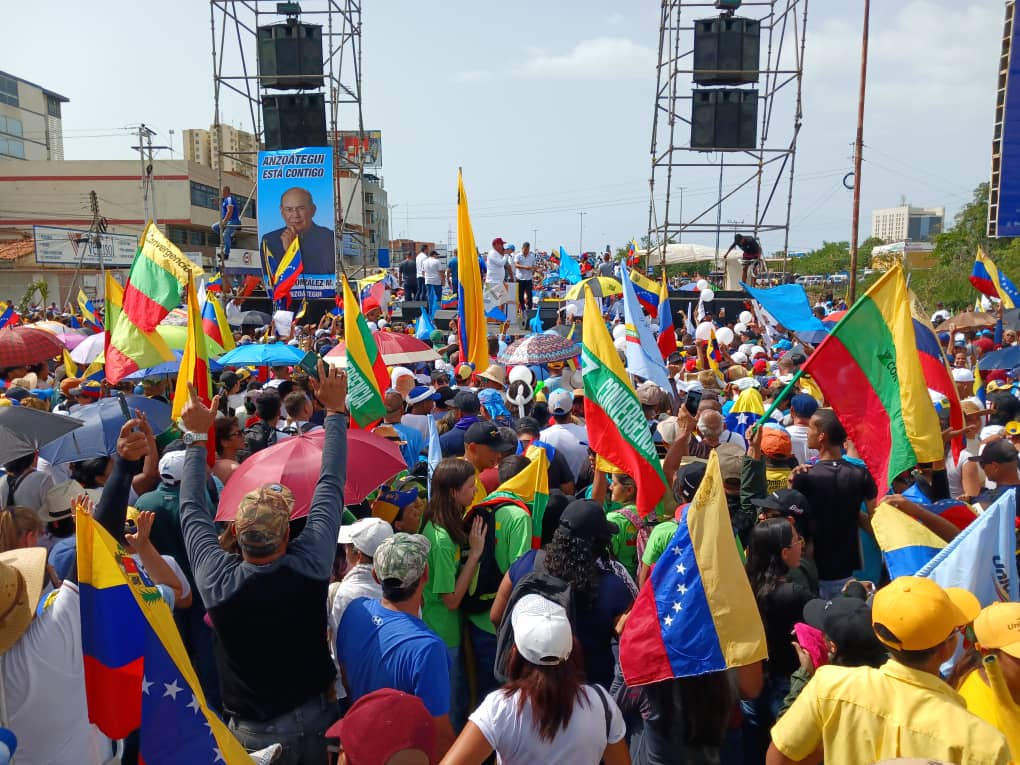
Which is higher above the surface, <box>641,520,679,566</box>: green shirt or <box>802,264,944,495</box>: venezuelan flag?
<box>802,264,944,495</box>: venezuelan flag

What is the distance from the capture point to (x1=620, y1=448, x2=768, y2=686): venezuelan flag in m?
2.92

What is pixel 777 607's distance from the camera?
134 inches

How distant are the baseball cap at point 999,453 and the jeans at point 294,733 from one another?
3.30 meters

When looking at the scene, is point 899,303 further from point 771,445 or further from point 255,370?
point 255,370

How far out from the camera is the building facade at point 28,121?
210 feet

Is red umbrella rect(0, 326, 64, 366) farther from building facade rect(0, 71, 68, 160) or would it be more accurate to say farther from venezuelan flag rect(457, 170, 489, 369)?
building facade rect(0, 71, 68, 160)

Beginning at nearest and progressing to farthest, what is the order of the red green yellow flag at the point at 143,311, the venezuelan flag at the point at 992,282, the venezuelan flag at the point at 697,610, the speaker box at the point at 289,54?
the venezuelan flag at the point at 697,610 → the red green yellow flag at the point at 143,311 → the venezuelan flag at the point at 992,282 → the speaker box at the point at 289,54

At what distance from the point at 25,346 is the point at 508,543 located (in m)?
6.76

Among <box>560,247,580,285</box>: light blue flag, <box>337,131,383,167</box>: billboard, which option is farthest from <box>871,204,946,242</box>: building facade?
<box>560,247,580,285</box>: light blue flag

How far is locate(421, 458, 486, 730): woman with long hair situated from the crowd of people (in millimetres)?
10

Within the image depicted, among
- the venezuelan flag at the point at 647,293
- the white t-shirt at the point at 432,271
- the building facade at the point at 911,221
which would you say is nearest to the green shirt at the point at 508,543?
the venezuelan flag at the point at 647,293

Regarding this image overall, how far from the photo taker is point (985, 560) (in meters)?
3.10

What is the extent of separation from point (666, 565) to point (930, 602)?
3.02 feet

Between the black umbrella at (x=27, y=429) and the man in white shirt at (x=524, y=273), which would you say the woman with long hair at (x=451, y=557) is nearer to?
the black umbrella at (x=27, y=429)
